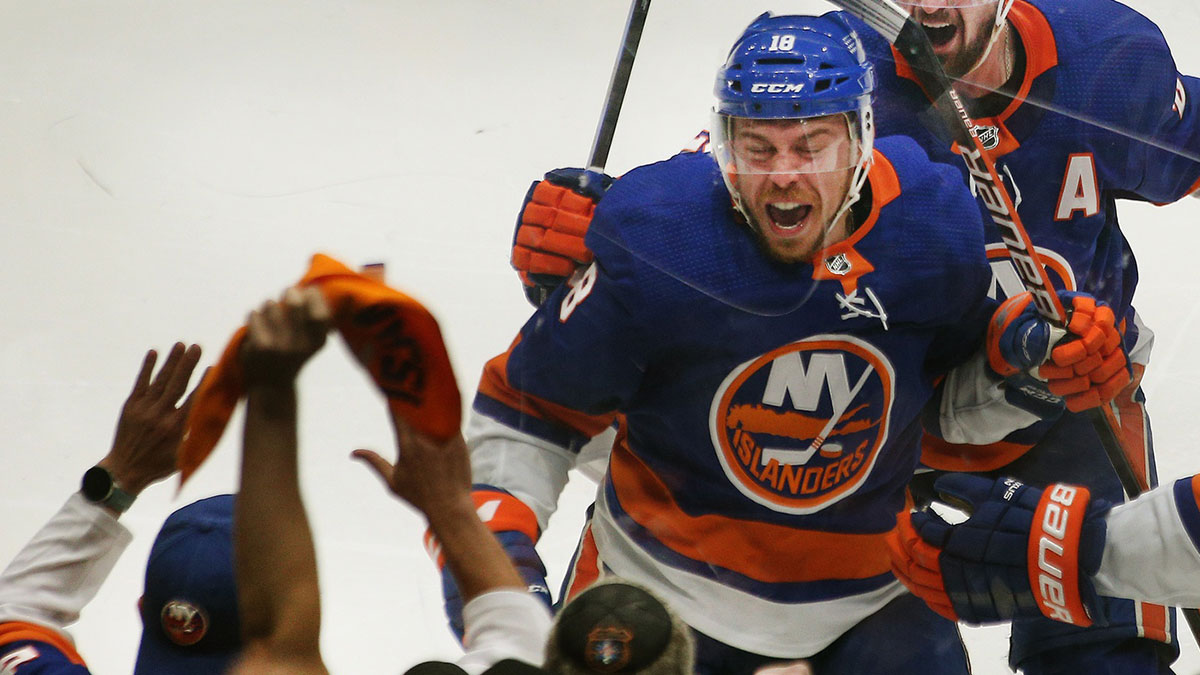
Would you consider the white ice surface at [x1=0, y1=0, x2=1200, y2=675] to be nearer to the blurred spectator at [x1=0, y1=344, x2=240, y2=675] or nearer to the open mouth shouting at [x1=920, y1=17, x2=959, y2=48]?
the open mouth shouting at [x1=920, y1=17, x2=959, y2=48]

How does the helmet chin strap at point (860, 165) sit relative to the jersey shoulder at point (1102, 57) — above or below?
below

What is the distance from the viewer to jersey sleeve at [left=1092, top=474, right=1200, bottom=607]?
1422 mm

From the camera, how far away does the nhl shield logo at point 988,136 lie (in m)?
1.71

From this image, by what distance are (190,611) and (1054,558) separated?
2.59 ft

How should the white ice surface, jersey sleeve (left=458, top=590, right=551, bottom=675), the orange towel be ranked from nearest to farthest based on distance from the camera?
the orange towel → jersey sleeve (left=458, top=590, right=551, bottom=675) → the white ice surface

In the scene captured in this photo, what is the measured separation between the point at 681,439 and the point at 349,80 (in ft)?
5.17

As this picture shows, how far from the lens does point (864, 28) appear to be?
5.07ft

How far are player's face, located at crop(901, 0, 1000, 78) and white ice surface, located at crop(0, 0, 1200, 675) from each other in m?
0.14

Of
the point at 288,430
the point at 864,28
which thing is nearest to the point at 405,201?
the point at 864,28

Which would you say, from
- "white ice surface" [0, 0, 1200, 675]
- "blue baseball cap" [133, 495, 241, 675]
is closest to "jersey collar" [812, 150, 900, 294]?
"white ice surface" [0, 0, 1200, 675]

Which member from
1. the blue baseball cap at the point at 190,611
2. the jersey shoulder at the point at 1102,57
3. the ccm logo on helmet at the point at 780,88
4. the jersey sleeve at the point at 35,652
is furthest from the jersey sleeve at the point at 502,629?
the jersey shoulder at the point at 1102,57

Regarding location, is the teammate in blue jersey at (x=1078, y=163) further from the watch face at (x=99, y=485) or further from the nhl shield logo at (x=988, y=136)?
the watch face at (x=99, y=485)

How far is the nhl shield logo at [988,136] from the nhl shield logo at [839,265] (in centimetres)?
30

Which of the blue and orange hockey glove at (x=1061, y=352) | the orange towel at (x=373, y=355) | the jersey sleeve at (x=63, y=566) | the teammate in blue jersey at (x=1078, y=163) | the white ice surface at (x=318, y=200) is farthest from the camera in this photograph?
the white ice surface at (x=318, y=200)
